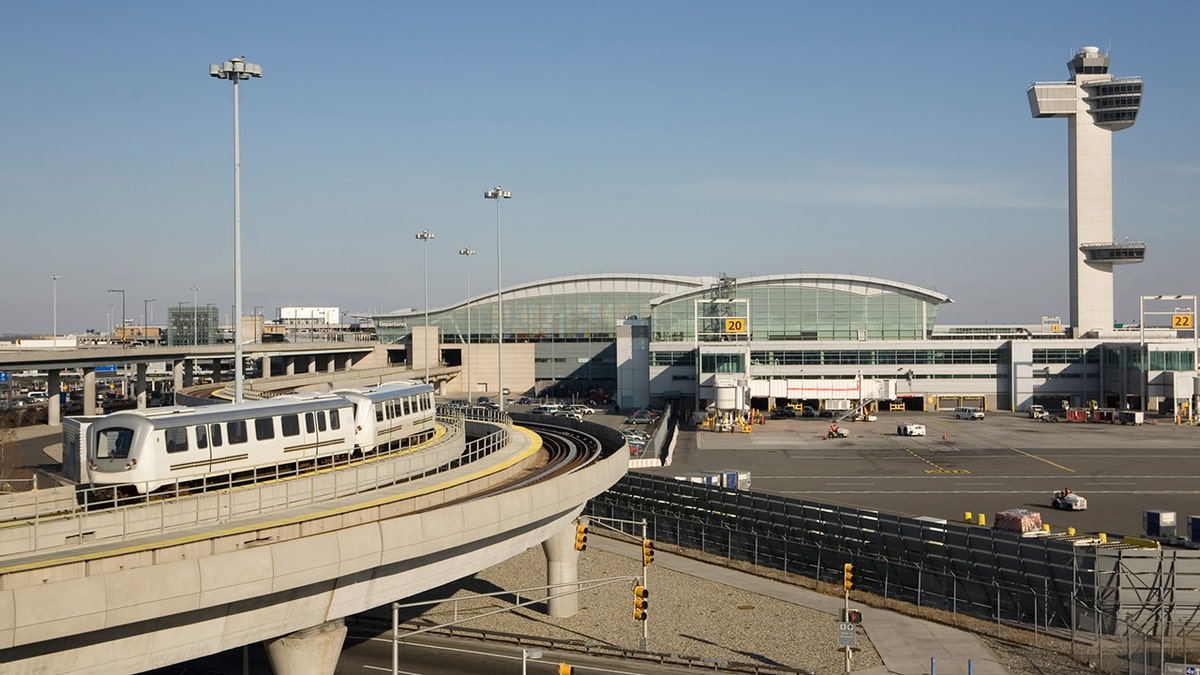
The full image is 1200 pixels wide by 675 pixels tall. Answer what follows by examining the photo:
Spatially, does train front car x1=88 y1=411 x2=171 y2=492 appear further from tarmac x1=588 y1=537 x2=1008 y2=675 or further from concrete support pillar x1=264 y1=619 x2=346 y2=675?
tarmac x1=588 y1=537 x2=1008 y2=675

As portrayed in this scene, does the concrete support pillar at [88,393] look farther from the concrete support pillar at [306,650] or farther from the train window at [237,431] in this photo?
the concrete support pillar at [306,650]

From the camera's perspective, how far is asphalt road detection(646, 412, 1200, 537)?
183 ft

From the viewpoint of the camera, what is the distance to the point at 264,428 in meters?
32.2

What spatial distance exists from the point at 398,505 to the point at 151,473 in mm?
7068

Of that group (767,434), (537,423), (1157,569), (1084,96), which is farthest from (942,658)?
(1084,96)

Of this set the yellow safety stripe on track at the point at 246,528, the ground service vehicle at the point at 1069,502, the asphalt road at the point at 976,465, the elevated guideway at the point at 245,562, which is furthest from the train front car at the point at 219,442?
the ground service vehicle at the point at 1069,502

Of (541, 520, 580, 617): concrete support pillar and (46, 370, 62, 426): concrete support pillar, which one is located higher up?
(46, 370, 62, 426): concrete support pillar

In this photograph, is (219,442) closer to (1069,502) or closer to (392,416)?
(392,416)

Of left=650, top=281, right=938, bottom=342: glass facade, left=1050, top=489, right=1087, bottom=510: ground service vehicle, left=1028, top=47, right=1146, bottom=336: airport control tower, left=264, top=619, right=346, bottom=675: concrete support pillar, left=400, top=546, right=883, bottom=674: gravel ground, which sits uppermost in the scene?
left=1028, top=47, right=1146, bottom=336: airport control tower

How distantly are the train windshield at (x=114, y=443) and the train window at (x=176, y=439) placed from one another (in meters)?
1.02

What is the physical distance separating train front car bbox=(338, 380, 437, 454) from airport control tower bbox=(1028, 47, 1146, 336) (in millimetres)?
97384

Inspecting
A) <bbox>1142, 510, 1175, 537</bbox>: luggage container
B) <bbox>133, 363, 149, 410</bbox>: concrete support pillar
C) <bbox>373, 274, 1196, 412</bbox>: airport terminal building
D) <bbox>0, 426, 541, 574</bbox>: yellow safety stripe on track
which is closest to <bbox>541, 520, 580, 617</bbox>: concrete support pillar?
<bbox>0, 426, 541, 574</bbox>: yellow safety stripe on track

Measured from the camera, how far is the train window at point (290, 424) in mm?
33250

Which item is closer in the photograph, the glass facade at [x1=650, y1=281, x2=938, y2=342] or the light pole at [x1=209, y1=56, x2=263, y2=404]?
the light pole at [x1=209, y1=56, x2=263, y2=404]
